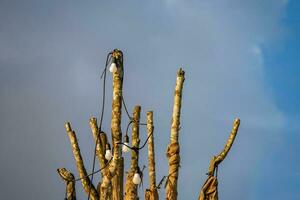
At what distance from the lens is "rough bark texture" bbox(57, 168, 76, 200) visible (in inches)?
504

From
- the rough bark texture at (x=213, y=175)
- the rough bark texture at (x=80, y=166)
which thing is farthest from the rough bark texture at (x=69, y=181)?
the rough bark texture at (x=213, y=175)

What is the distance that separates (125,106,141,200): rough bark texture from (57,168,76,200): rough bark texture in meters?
1.84

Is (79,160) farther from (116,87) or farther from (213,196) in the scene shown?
(213,196)

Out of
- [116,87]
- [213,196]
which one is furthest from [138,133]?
[213,196]

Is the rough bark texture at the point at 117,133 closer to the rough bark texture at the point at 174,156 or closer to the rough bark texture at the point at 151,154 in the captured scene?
the rough bark texture at the point at 174,156

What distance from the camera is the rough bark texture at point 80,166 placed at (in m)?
12.4

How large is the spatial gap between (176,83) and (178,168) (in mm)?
1874

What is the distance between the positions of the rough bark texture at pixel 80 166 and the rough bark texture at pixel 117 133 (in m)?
1.44

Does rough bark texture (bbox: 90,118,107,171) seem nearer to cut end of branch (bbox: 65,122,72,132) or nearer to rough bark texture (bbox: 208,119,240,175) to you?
cut end of branch (bbox: 65,122,72,132)

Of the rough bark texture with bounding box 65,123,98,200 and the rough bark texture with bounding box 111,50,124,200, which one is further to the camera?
the rough bark texture with bounding box 65,123,98,200

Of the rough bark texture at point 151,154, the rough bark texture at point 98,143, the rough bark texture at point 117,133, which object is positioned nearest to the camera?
the rough bark texture at point 117,133

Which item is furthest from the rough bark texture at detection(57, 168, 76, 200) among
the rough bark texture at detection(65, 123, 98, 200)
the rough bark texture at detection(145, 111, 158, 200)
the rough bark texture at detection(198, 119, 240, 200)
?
the rough bark texture at detection(198, 119, 240, 200)

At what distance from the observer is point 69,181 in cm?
1291

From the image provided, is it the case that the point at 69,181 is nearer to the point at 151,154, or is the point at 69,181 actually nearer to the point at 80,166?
the point at 80,166
